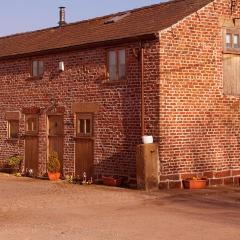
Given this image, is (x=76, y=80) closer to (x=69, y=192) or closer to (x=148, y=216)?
(x=69, y=192)

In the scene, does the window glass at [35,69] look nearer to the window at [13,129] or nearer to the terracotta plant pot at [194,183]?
the window at [13,129]

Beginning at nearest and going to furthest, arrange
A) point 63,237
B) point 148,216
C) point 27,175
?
point 63,237
point 148,216
point 27,175

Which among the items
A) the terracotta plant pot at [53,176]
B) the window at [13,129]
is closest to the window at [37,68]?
the window at [13,129]

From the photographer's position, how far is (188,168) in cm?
1872

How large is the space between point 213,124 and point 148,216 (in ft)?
23.7

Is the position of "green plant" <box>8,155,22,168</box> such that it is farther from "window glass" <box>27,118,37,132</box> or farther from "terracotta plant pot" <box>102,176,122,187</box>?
"terracotta plant pot" <box>102,176,122,187</box>

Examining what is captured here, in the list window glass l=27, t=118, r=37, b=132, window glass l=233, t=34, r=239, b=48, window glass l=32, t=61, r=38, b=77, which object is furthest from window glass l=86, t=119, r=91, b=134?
window glass l=233, t=34, r=239, b=48

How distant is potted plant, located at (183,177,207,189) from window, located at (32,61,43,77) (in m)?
7.70

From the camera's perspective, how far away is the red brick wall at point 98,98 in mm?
18750

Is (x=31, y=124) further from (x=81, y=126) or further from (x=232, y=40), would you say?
(x=232, y=40)

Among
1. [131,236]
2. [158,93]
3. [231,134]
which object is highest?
[158,93]

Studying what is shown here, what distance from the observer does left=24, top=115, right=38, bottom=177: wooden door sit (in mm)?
22625

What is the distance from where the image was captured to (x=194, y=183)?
18.3 metres

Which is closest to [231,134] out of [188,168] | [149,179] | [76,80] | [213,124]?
[213,124]
